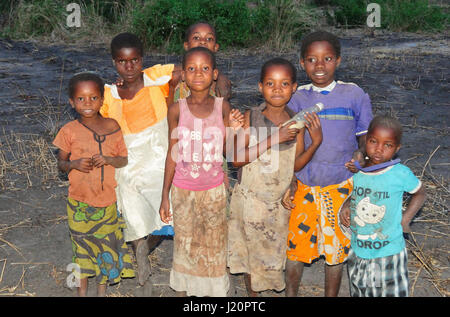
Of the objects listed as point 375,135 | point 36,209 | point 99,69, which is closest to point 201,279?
point 375,135

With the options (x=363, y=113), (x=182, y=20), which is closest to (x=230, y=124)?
(x=363, y=113)

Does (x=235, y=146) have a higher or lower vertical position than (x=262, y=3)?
lower

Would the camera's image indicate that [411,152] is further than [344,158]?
Yes

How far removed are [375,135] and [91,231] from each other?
163 centimetres

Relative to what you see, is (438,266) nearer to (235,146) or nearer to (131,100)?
(235,146)

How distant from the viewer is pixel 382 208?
2.55 meters

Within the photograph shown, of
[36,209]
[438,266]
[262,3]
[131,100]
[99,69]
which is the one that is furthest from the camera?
[262,3]

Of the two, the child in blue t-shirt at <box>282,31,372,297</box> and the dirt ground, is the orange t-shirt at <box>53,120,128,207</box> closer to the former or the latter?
the dirt ground

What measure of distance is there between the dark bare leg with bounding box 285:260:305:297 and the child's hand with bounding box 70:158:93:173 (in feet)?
4.01

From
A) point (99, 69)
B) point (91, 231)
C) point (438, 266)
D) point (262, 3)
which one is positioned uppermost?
point (262, 3)

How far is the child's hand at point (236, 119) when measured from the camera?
2514 mm

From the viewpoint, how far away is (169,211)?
9.25 feet

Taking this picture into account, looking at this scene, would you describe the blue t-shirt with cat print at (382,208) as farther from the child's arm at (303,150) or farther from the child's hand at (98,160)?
the child's hand at (98,160)

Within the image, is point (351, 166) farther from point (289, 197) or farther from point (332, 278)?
point (332, 278)
